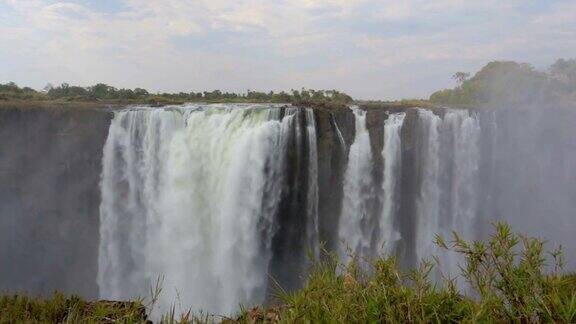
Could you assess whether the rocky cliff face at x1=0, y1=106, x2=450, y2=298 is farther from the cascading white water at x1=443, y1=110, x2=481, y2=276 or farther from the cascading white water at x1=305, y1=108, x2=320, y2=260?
the cascading white water at x1=443, y1=110, x2=481, y2=276

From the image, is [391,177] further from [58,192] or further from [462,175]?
[58,192]

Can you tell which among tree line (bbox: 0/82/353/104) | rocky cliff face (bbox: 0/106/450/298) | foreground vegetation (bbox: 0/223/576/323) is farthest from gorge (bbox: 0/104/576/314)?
foreground vegetation (bbox: 0/223/576/323)

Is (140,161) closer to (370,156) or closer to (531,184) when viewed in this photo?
(370,156)

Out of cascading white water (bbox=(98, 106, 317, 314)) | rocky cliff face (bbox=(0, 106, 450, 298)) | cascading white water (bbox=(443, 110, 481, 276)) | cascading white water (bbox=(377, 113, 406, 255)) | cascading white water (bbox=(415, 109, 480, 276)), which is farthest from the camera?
cascading white water (bbox=(443, 110, 481, 276))

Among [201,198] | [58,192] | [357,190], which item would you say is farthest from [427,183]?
[58,192]

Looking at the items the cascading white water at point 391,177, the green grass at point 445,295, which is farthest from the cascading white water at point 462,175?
the green grass at point 445,295

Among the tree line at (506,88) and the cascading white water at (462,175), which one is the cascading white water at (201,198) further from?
the tree line at (506,88)
